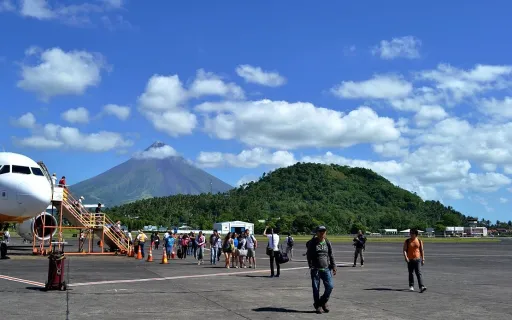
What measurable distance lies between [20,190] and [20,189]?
51 mm

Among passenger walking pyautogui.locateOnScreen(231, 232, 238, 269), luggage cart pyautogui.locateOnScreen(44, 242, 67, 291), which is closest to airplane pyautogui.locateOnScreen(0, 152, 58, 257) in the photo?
passenger walking pyautogui.locateOnScreen(231, 232, 238, 269)

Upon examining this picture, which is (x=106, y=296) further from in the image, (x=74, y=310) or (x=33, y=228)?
(x=33, y=228)

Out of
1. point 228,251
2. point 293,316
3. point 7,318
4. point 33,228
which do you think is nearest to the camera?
point 7,318

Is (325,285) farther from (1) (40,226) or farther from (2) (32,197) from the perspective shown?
(1) (40,226)

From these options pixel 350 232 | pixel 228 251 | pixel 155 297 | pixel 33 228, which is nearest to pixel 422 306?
pixel 155 297

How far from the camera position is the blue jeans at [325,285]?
11513 mm

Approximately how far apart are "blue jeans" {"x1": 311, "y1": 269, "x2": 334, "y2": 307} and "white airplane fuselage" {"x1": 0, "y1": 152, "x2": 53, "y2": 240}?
1910 centimetres

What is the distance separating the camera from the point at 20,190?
2653 centimetres

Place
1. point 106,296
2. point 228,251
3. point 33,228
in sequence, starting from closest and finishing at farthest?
point 106,296 → point 228,251 → point 33,228

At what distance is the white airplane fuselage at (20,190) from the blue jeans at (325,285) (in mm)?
19100

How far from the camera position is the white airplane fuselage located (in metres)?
26.5

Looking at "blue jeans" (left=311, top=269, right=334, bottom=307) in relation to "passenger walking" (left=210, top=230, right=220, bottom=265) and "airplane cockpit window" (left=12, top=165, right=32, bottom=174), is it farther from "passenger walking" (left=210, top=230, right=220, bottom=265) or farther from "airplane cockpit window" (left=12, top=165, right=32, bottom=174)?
"airplane cockpit window" (left=12, top=165, right=32, bottom=174)

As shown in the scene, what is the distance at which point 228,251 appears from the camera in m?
24.3

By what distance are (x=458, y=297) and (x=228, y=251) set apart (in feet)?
39.4
